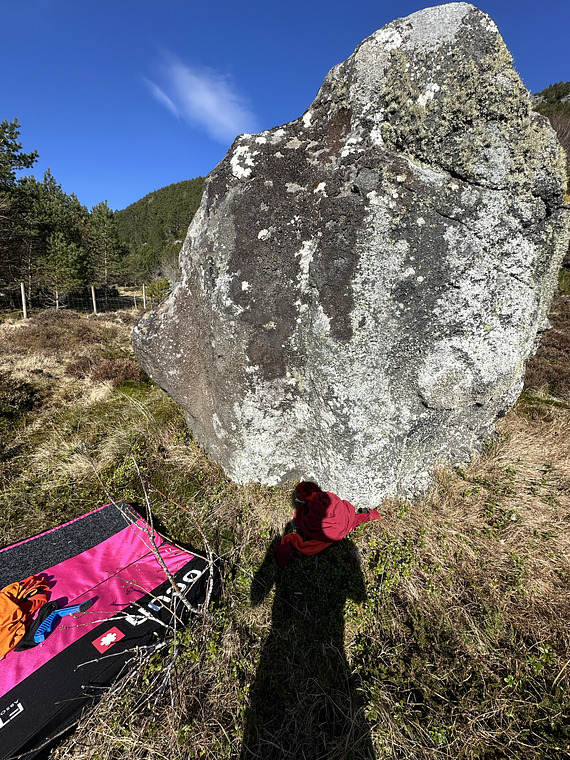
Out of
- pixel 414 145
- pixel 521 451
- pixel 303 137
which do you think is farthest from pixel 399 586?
pixel 303 137

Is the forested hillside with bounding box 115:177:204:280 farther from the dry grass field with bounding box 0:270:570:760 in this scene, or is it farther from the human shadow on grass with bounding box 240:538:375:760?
the human shadow on grass with bounding box 240:538:375:760

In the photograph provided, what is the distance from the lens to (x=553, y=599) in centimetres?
247

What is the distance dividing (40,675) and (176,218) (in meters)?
65.6

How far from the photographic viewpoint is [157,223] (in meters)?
A: 59.8

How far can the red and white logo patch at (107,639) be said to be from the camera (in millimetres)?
2305

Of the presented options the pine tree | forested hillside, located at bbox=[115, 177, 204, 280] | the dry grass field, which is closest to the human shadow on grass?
the dry grass field

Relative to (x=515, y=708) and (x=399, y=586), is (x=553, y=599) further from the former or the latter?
→ (x=399, y=586)

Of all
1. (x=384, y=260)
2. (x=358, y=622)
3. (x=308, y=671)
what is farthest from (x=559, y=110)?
(x=308, y=671)

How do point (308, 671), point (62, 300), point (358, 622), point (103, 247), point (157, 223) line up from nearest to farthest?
point (308, 671) → point (358, 622) → point (62, 300) → point (103, 247) → point (157, 223)

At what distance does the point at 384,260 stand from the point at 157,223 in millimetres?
67676

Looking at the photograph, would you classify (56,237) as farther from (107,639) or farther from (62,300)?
(107,639)

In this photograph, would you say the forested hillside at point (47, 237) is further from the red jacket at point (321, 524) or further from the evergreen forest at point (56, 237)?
the red jacket at point (321, 524)

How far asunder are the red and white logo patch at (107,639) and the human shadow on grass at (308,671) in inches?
38.8

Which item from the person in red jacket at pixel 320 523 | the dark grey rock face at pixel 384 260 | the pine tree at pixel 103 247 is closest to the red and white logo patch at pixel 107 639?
the person in red jacket at pixel 320 523
